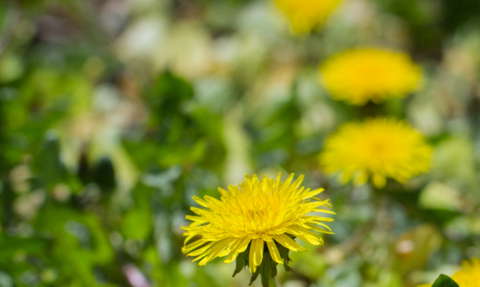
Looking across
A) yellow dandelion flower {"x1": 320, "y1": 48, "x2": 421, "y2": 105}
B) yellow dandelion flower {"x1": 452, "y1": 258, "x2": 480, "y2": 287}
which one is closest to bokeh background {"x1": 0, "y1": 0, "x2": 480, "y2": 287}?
yellow dandelion flower {"x1": 320, "y1": 48, "x2": 421, "y2": 105}

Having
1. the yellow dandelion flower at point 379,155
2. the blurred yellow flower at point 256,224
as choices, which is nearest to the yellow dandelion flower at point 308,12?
the yellow dandelion flower at point 379,155

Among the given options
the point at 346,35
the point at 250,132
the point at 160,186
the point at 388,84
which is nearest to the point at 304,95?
the point at 250,132

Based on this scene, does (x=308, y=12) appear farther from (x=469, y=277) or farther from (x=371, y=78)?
(x=469, y=277)

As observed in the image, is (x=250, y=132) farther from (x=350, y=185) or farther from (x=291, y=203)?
(x=291, y=203)

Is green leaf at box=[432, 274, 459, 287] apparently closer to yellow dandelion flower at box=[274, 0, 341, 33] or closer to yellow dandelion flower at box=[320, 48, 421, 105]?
yellow dandelion flower at box=[320, 48, 421, 105]

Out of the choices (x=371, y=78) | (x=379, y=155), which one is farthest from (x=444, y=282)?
(x=371, y=78)

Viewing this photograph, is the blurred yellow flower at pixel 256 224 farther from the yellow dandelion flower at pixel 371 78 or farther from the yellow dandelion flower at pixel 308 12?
the yellow dandelion flower at pixel 308 12
